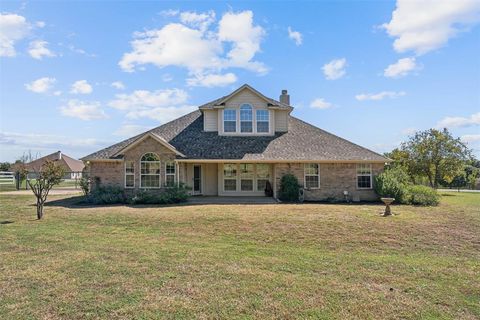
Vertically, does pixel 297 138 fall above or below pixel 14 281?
above

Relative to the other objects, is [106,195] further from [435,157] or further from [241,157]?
[435,157]

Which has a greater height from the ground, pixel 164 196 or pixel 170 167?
pixel 170 167

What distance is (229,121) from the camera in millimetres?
23312

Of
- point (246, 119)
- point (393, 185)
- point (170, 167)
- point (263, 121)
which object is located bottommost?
point (393, 185)

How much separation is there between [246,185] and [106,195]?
8.73 meters

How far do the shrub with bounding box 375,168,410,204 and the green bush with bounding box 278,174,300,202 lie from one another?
4.92m

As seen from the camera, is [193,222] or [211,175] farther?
[211,175]

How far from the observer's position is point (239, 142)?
74.2 feet

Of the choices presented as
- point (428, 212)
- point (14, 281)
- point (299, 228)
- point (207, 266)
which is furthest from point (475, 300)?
point (428, 212)

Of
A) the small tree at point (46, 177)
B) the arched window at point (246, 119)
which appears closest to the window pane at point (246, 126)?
the arched window at point (246, 119)

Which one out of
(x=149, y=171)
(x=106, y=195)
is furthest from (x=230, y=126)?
(x=106, y=195)

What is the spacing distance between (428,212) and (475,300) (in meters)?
10.9

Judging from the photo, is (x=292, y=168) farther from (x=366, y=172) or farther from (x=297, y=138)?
(x=366, y=172)

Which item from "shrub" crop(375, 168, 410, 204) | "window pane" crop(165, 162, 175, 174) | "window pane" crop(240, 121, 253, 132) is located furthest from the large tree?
"window pane" crop(165, 162, 175, 174)
